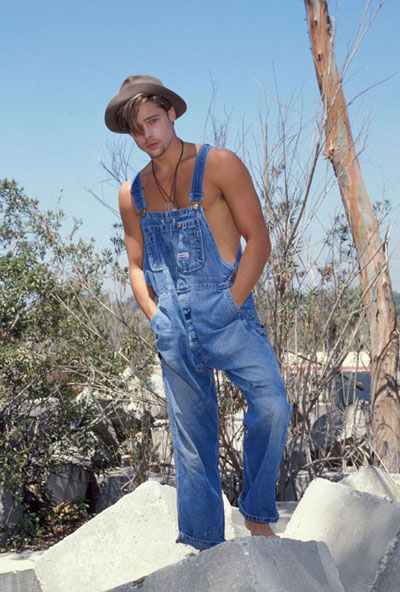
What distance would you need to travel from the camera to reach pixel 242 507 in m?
2.79

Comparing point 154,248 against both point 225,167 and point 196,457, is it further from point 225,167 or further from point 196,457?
point 196,457

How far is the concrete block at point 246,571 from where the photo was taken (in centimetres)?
215

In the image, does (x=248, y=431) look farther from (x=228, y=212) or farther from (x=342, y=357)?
(x=342, y=357)

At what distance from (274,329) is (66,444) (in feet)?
8.15

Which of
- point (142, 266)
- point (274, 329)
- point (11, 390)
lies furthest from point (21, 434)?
point (142, 266)

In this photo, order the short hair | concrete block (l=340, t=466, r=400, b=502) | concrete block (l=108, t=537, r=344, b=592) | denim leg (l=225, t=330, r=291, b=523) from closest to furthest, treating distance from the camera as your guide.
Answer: concrete block (l=108, t=537, r=344, b=592), denim leg (l=225, t=330, r=291, b=523), the short hair, concrete block (l=340, t=466, r=400, b=502)

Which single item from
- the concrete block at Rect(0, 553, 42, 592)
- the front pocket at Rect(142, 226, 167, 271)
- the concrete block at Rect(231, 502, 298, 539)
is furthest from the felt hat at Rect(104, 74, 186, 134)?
the concrete block at Rect(0, 553, 42, 592)

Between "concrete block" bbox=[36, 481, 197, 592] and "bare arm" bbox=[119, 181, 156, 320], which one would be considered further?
"concrete block" bbox=[36, 481, 197, 592]

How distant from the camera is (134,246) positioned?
3.01 metres

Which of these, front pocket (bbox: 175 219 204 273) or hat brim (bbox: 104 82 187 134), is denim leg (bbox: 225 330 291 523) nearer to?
front pocket (bbox: 175 219 204 273)

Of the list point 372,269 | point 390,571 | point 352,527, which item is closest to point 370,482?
point 352,527

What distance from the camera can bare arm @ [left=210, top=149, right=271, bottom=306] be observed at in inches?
106

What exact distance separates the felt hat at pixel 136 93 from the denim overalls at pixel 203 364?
0.26 metres

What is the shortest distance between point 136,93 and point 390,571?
2176 millimetres
